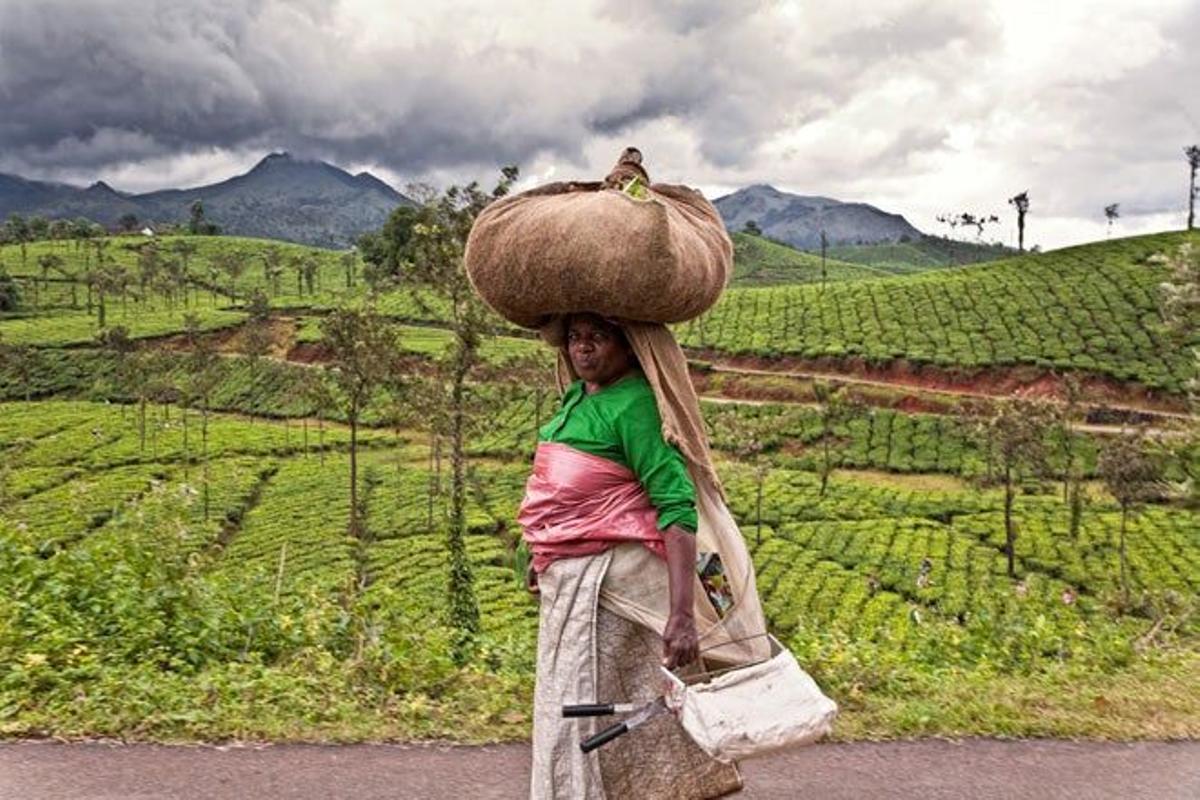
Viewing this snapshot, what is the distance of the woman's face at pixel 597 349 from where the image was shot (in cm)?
299

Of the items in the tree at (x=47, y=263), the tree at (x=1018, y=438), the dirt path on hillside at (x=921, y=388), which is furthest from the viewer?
the tree at (x=47, y=263)

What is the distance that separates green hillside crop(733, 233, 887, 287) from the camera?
12206cm

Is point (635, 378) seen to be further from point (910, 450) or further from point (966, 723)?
point (910, 450)

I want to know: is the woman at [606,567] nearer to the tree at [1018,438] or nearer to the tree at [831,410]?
the tree at [1018,438]

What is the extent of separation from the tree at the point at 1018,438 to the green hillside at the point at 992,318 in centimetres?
1260

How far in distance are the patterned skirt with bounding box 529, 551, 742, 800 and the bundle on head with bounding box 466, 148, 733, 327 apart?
79cm

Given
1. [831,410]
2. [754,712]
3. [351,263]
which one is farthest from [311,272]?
[754,712]

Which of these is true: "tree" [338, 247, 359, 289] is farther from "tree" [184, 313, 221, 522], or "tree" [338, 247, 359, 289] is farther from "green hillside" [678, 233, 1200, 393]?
"green hillside" [678, 233, 1200, 393]

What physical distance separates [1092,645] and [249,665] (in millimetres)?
5378

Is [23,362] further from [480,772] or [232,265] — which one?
[480,772]

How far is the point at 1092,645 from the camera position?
6508mm

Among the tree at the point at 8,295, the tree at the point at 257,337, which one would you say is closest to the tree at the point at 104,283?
the tree at the point at 8,295

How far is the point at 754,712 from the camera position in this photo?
2.64 metres

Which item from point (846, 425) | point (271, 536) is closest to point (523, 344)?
point (846, 425)
